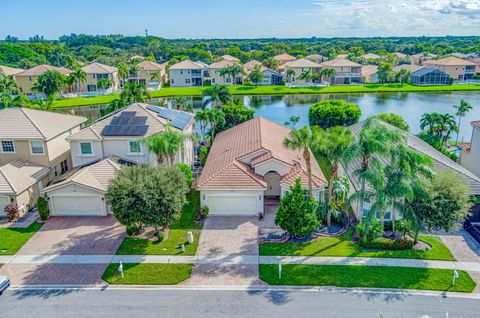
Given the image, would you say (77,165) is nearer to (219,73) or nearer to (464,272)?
(464,272)

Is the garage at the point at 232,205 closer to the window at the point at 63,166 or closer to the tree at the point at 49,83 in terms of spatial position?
the window at the point at 63,166

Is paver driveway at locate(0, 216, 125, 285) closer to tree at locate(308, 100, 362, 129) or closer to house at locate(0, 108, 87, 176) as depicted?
house at locate(0, 108, 87, 176)

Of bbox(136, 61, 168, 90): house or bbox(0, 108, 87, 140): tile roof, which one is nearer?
bbox(0, 108, 87, 140): tile roof

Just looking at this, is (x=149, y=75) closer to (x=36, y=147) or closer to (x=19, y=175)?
(x=36, y=147)

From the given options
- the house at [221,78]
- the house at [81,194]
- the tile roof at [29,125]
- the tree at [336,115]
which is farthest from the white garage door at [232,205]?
the house at [221,78]

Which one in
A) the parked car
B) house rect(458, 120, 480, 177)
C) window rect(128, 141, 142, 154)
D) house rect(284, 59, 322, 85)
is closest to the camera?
the parked car

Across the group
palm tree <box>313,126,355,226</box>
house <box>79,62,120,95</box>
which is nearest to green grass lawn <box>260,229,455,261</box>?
palm tree <box>313,126,355,226</box>

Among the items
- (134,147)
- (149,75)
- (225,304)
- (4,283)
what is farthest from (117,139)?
(149,75)

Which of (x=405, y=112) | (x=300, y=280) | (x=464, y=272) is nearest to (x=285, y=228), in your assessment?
(x=300, y=280)
